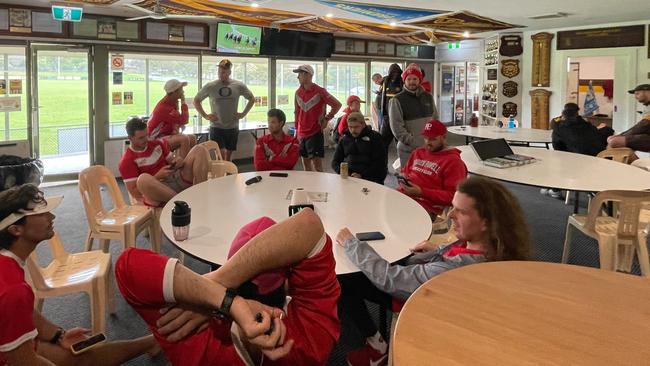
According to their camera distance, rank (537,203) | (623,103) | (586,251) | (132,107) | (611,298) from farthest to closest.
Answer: (623,103)
(132,107)
(537,203)
(586,251)
(611,298)

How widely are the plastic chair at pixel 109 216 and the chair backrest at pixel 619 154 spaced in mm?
4388

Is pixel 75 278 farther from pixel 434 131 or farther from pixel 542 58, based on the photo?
pixel 542 58

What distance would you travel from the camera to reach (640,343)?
79cm

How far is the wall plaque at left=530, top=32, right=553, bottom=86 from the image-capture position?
9.45 metres

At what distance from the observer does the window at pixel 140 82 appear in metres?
7.41

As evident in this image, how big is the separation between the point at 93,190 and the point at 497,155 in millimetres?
3366

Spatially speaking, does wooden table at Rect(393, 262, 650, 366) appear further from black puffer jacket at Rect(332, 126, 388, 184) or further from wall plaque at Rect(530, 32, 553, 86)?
wall plaque at Rect(530, 32, 553, 86)

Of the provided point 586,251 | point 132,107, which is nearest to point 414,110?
point 586,251

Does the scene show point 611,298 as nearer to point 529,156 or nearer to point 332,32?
point 529,156

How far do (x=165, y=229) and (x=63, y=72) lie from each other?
19.3ft

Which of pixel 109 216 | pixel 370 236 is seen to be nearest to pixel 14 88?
pixel 109 216

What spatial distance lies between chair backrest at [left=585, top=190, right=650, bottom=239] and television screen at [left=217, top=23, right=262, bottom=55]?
645 cm

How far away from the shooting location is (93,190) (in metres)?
3.45

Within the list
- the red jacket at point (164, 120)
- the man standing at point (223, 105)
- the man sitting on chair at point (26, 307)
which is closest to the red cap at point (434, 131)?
the man sitting on chair at point (26, 307)
